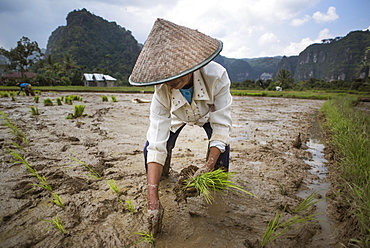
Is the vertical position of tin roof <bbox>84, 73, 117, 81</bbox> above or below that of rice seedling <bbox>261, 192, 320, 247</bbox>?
above

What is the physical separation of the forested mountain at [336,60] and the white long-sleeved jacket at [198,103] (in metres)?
32.2

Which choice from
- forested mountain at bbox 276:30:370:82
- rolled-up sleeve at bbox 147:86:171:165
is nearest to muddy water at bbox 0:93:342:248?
rolled-up sleeve at bbox 147:86:171:165

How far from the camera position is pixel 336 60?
62031mm

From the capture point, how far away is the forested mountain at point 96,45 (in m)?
51.3

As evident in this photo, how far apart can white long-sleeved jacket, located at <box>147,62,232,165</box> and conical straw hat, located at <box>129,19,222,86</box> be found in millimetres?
276

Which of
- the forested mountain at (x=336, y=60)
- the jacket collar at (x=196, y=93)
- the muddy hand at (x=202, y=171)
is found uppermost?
the forested mountain at (x=336, y=60)

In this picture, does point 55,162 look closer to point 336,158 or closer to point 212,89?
point 212,89

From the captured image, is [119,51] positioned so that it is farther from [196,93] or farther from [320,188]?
[320,188]

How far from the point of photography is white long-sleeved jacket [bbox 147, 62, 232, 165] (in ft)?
4.63

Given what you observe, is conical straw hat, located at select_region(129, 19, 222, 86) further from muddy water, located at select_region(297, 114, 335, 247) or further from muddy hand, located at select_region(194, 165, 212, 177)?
muddy water, located at select_region(297, 114, 335, 247)

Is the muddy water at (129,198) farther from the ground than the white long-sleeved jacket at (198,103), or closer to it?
closer to it

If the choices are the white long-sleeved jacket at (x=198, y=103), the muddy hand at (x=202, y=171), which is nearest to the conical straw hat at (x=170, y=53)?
the white long-sleeved jacket at (x=198, y=103)

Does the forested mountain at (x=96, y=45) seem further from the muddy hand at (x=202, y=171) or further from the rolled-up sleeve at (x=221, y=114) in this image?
the muddy hand at (x=202, y=171)

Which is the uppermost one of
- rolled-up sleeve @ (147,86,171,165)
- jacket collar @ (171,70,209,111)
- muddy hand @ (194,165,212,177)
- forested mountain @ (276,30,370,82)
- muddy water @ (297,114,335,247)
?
forested mountain @ (276,30,370,82)
